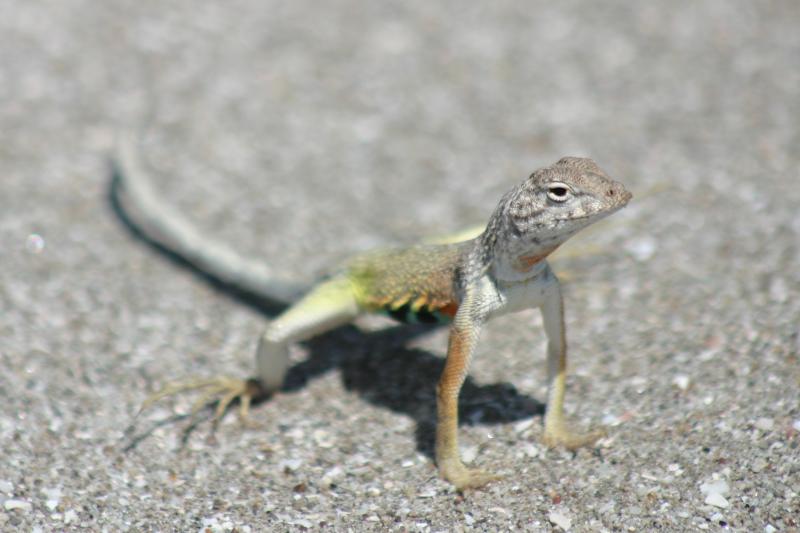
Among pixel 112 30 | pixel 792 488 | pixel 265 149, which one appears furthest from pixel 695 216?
pixel 112 30

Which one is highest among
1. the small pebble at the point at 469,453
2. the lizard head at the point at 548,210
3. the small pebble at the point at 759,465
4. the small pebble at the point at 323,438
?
the lizard head at the point at 548,210

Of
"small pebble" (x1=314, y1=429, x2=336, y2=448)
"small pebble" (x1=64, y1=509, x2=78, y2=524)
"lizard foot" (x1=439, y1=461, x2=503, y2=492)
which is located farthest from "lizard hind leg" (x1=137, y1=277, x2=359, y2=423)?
"lizard foot" (x1=439, y1=461, x2=503, y2=492)

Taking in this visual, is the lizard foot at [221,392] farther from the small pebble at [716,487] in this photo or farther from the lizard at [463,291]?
the small pebble at [716,487]

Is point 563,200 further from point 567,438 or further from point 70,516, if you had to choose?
point 70,516

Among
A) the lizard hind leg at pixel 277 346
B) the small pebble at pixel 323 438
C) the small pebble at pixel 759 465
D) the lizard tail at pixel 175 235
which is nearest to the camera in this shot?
the small pebble at pixel 759 465

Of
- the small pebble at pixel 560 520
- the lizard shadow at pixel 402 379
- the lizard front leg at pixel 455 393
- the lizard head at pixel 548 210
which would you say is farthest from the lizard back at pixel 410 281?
the small pebble at pixel 560 520

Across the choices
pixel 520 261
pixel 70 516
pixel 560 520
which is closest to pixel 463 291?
pixel 520 261

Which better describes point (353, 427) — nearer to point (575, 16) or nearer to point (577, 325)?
point (577, 325)

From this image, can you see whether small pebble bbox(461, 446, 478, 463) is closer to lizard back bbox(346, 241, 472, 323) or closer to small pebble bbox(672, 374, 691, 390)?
lizard back bbox(346, 241, 472, 323)
